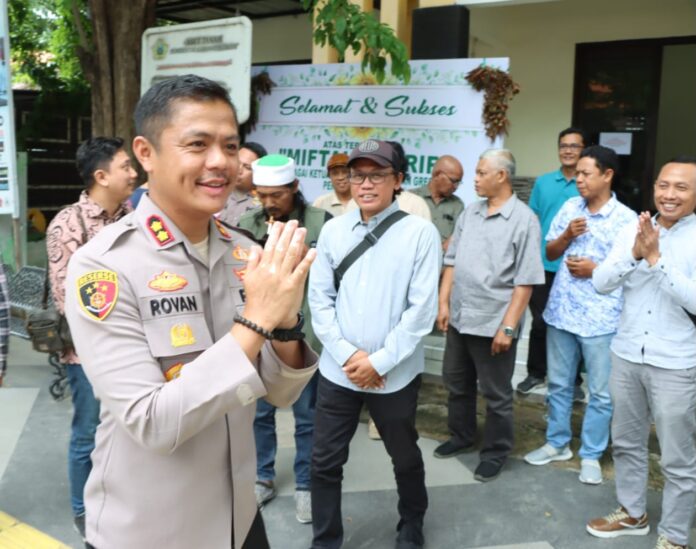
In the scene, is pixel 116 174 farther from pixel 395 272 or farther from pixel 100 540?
pixel 100 540

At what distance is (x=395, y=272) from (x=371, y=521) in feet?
4.56

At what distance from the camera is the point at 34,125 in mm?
9242

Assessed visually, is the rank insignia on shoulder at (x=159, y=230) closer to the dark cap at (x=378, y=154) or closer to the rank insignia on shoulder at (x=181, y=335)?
the rank insignia on shoulder at (x=181, y=335)

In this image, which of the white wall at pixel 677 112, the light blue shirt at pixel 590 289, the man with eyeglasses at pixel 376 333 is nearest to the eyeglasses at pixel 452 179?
the light blue shirt at pixel 590 289

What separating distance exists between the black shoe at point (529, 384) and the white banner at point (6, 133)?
462 cm

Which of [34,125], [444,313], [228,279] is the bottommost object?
[444,313]

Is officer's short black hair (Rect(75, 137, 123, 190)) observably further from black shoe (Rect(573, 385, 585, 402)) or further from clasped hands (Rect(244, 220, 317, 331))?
black shoe (Rect(573, 385, 585, 402))

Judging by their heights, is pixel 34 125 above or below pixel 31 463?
above

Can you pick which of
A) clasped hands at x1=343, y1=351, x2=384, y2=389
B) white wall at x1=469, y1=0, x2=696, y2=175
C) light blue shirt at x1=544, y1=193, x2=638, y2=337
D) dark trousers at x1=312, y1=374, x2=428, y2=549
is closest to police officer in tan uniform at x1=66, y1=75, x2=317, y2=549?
clasped hands at x1=343, y1=351, x2=384, y2=389

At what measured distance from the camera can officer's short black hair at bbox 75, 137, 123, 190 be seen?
11.2 feet

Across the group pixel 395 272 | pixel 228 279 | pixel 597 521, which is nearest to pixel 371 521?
pixel 597 521

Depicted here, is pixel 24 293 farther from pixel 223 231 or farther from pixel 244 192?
pixel 223 231

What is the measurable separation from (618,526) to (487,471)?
2.69ft

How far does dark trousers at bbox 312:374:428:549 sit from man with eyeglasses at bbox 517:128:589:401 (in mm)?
2353
